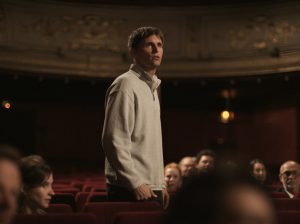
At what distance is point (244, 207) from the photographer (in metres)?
1.06

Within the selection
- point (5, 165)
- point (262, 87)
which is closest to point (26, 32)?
point (262, 87)

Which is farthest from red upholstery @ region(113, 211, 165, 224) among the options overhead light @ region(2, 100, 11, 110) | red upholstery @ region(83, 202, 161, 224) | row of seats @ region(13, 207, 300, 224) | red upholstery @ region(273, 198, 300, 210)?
overhead light @ region(2, 100, 11, 110)

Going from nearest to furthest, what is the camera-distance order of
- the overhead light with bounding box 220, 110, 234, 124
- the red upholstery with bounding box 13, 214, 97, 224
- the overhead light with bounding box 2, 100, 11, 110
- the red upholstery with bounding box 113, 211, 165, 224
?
the red upholstery with bounding box 13, 214, 97, 224 → the red upholstery with bounding box 113, 211, 165, 224 → the overhead light with bounding box 2, 100, 11, 110 → the overhead light with bounding box 220, 110, 234, 124

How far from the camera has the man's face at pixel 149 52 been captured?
12.6 feet

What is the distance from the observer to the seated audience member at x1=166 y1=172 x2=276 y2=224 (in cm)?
103

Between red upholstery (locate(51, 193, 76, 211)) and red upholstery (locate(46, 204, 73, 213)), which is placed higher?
red upholstery (locate(46, 204, 73, 213))

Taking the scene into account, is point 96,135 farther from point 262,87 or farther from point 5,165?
point 5,165

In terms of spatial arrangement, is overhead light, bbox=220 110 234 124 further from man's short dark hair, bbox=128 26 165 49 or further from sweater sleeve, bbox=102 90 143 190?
sweater sleeve, bbox=102 90 143 190

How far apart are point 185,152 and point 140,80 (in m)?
15.3

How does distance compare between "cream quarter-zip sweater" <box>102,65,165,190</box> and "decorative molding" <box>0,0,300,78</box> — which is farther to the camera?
"decorative molding" <box>0,0,300,78</box>

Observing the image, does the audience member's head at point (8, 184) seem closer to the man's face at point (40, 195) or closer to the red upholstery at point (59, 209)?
the man's face at point (40, 195)

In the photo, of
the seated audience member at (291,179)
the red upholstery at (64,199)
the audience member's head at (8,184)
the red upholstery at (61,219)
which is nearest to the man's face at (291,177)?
the seated audience member at (291,179)

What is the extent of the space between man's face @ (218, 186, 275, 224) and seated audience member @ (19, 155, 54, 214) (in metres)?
2.23

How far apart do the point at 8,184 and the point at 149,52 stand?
240cm
